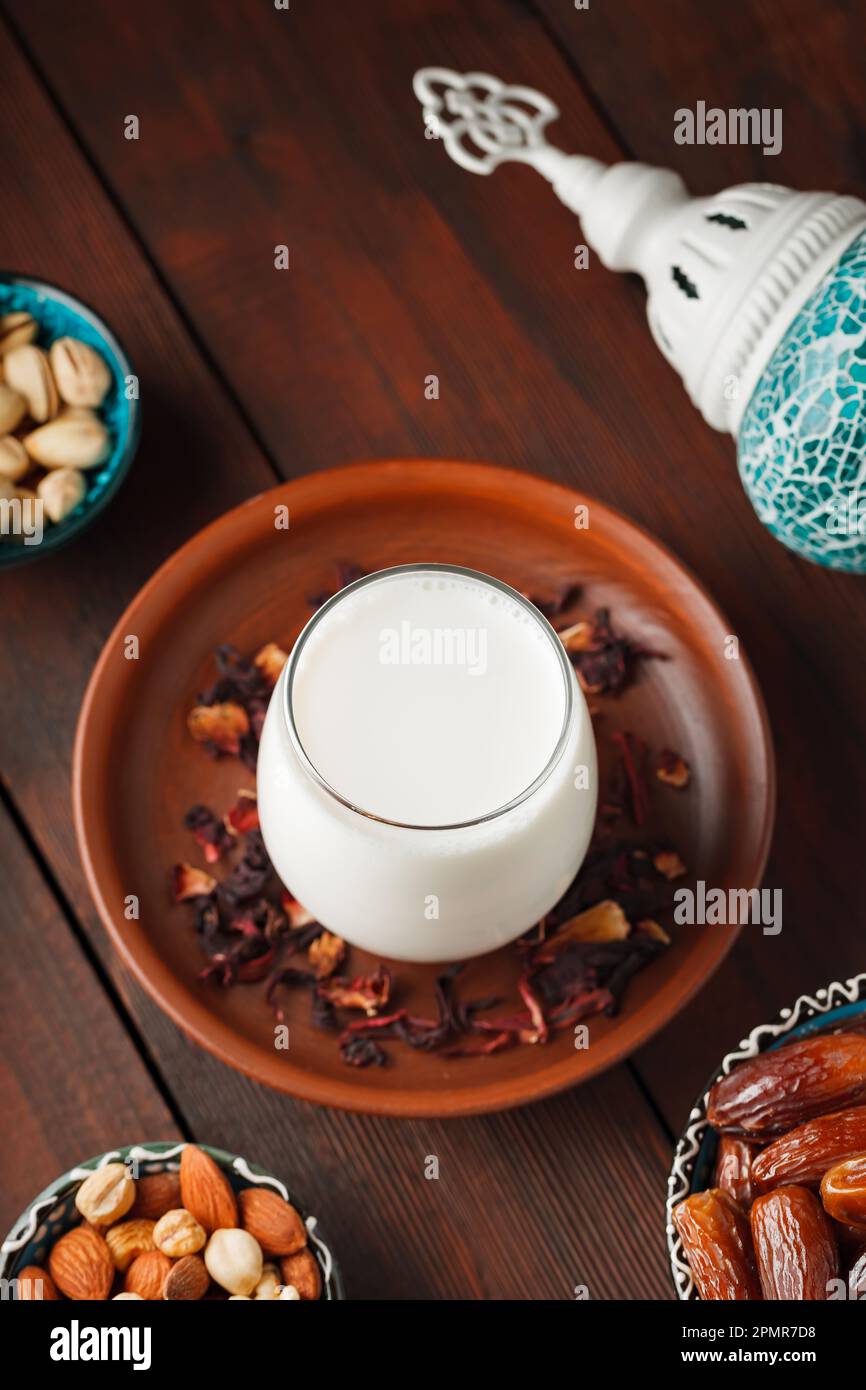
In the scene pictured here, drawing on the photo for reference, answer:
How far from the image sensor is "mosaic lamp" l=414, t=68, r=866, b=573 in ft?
2.32

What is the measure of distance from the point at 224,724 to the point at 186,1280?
0.29 metres

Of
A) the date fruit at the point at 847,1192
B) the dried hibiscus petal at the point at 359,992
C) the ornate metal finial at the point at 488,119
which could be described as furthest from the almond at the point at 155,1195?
the ornate metal finial at the point at 488,119

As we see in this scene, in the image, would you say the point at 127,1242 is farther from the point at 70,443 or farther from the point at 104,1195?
the point at 70,443

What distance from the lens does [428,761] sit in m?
0.66

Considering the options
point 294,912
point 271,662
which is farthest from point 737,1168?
point 271,662

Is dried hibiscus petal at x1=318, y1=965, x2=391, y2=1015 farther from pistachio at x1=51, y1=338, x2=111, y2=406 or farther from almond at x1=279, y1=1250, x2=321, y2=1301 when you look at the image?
pistachio at x1=51, y1=338, x2=111, y2=406

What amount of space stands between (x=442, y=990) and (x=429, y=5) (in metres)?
0.65

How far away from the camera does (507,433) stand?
90 centimetres

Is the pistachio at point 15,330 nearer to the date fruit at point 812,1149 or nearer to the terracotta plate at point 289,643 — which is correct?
the terracotta plate at point 289,643

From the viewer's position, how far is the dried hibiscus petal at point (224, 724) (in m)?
0.79

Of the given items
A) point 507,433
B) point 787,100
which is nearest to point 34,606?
point 507,433

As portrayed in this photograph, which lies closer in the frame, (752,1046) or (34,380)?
(752,1046)

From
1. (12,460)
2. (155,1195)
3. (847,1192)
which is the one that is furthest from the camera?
(12,460)

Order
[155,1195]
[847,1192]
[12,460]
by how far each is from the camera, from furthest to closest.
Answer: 1. [12,460]
2. [155,1195]
3. [847,1192]
